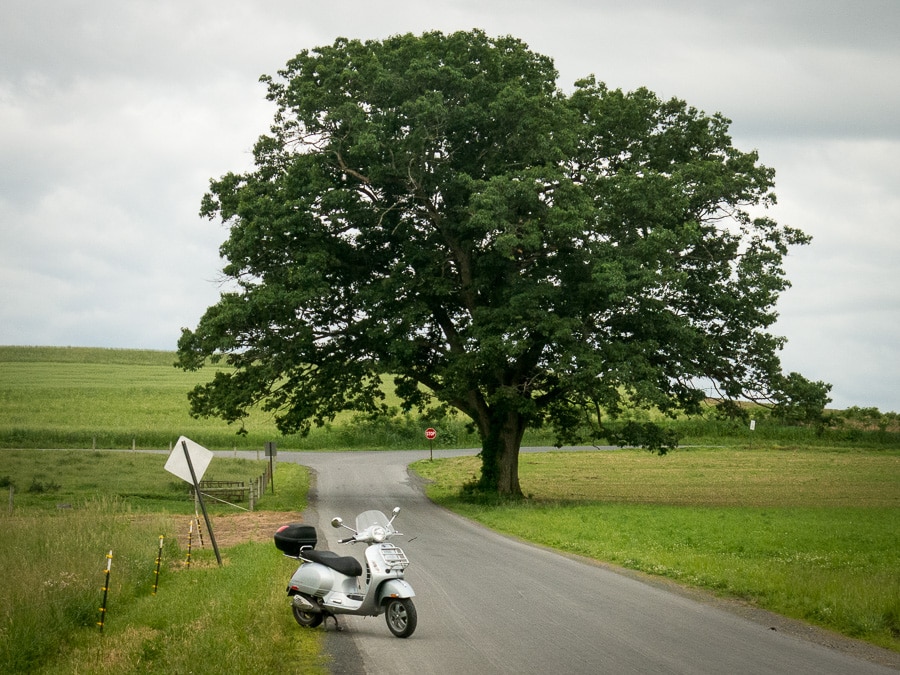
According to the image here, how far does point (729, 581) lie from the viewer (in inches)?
653

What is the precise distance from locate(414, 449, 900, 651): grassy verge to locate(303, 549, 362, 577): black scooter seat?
653 centimetres

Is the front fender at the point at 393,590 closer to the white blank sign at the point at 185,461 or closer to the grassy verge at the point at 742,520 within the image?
the grassy verge at the point at 742,520

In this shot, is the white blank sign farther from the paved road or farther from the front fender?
the front fender

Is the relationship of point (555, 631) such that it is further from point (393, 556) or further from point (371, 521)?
point (371, 521)

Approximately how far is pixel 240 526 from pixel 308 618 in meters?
16.1

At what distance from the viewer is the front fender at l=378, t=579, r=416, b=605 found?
12.3 metres

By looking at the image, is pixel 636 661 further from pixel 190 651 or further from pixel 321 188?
pixel 321 188

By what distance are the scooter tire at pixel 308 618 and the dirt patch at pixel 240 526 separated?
10.7 meters

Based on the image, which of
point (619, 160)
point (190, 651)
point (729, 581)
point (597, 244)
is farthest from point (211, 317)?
point (190, 651)

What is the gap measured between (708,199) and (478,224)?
10.1m

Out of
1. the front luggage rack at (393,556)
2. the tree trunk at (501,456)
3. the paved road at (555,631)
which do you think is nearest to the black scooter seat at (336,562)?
the front luggage rack at (393,556)

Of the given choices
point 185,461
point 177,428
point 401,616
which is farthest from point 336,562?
point 177,428

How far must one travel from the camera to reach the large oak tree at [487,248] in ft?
107

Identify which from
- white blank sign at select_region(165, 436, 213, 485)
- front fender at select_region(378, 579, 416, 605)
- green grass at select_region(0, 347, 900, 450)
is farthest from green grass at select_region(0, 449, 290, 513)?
front fender at select_region(378, 579, 416, 605)
